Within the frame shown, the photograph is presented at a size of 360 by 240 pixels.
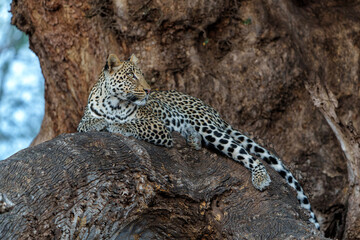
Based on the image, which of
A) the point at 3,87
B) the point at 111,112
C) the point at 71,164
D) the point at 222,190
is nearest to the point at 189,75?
the point at 111,112

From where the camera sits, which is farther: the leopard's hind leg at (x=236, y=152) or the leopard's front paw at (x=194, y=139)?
the leopard's front paw at (x=194, y=139)

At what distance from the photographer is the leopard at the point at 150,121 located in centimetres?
761

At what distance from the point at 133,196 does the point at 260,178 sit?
1.77 metres

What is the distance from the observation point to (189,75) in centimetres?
1066

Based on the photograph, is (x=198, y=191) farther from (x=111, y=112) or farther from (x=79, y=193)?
(x=111, y=112)

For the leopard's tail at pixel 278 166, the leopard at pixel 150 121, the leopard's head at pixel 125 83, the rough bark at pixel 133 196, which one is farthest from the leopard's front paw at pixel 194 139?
the leopard's tail at pixel 278 166

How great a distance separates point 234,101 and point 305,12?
2.65 m

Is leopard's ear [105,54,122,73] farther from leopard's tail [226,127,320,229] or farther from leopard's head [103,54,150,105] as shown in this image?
leopard's tail [226,127,320,229]

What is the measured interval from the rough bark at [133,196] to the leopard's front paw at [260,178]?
8 centimetres

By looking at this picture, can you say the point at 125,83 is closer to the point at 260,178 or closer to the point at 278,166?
the point at 260,178

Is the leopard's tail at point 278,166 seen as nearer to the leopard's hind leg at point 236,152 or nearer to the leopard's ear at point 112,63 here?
the leopard's hind leg at point 236,152

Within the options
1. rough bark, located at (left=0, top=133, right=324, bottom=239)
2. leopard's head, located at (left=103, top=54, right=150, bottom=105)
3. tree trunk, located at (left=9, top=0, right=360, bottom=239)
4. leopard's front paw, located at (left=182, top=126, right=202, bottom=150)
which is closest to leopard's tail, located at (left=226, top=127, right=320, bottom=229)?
rough bark, located at (left=0, top=133, right=324, bottom=239)

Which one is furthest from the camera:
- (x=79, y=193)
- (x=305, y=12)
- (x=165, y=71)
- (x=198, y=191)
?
(x=305, y=12)

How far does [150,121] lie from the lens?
313 inches
